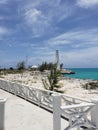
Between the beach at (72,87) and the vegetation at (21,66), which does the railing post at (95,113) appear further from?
the vegetation at (21,66)

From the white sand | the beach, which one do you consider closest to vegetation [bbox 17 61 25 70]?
the beach

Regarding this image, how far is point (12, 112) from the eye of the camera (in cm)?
812

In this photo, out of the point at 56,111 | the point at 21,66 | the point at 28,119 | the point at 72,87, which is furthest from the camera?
the point at 21,66

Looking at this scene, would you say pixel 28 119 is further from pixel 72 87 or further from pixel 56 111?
pixel 72 87

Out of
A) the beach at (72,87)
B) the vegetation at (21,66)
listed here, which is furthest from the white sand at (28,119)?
the vegetation at (21,66)

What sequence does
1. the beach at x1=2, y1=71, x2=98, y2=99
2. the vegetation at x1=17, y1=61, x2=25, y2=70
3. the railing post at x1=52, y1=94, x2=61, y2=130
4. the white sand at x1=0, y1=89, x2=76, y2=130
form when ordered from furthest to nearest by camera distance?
1. the vegetation at x1=17, y1=61, x2=25, y2=70
2. the beach at x1=2, y1=71, x2=98, y2=99
3. the white sand at x1=0, y1=89, x2=76, y2=130
4. the railing post at x1=52, y1=94, x2=61, y2=130

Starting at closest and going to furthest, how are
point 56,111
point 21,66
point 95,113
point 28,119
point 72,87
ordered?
point 56,111, point 95,113, point 28,119, point 72,87, point 21,66

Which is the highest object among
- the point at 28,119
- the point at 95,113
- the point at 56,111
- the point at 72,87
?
the point at 56,111

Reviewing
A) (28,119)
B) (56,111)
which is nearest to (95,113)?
(56,111)

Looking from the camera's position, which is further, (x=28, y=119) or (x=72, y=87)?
(x=72, y=87)

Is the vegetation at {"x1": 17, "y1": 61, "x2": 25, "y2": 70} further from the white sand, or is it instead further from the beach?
the white sand

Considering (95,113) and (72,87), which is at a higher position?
(95,113)

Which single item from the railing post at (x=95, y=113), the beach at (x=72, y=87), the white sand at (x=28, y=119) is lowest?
the beach at (x=72, y=87)

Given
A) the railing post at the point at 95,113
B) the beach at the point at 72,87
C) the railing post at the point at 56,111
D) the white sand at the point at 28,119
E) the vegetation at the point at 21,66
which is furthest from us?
the vegetation at the point at 21,66
